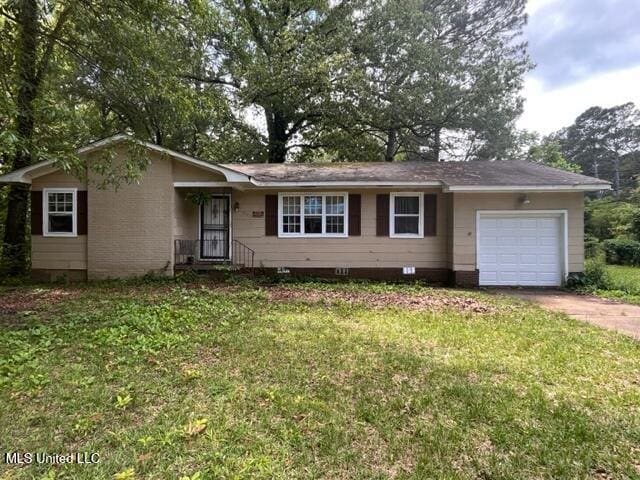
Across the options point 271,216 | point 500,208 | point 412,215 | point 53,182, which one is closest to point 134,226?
point 53,182

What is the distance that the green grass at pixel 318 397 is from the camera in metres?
2.50

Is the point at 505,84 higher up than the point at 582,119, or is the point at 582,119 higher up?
the point at 582,119

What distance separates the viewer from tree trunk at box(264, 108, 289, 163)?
67.7 ft

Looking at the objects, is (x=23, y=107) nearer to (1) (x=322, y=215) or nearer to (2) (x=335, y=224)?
(1) (x=322, y=215)

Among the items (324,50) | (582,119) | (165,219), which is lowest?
(165,219)

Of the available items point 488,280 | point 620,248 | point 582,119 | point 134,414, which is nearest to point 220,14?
point 488,280

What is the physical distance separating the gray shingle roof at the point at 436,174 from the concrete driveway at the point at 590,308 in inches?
112

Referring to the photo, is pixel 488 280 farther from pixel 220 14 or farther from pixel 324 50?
pixel 220 14

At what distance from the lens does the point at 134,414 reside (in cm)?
305

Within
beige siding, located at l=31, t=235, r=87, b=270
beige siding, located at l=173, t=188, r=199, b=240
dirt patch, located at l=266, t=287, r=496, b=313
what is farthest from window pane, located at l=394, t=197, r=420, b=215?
beige siding, located at l=31, t=235, r=87, b=270

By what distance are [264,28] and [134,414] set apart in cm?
2015

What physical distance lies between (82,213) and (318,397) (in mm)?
10222

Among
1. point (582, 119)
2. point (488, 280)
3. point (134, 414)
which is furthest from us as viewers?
point (582, 119)

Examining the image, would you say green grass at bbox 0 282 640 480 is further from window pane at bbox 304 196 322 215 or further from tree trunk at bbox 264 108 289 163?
tree trunk at bbox 264 108 289 163
